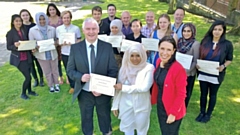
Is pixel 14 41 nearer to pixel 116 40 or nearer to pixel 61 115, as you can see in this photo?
pixel 61 115

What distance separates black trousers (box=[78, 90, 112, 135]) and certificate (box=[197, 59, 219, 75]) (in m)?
1.78

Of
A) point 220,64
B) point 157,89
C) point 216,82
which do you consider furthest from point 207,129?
point 157,89

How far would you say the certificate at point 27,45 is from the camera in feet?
15.3

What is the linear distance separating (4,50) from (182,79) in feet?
28.4

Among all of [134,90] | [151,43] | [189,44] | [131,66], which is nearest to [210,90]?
[189,44]

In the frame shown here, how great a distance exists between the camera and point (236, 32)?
34.0 feet

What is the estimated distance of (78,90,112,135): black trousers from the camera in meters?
3.33

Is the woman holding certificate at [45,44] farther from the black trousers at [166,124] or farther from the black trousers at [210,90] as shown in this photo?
the black trousers at [210,90]

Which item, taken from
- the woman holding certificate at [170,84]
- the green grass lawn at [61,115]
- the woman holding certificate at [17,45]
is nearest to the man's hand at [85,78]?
the woman holding certificate at [170,84]

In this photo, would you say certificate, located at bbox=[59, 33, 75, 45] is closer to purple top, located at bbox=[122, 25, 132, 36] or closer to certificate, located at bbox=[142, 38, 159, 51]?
purple top, located at bbox=[122, 25, 132, 36]

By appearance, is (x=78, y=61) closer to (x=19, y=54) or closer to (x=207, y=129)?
(x=19, y=54)

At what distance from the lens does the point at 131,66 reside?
10.3ft

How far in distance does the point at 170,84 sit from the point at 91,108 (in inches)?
54.4

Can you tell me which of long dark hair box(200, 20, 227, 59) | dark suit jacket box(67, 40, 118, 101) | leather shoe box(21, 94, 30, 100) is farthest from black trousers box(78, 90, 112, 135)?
leather shoe box(21, 94, 30, 100)
